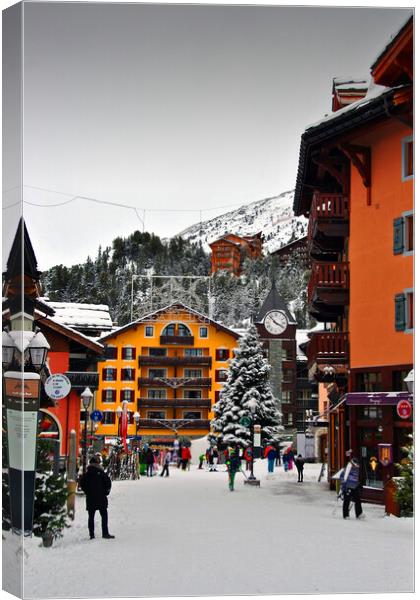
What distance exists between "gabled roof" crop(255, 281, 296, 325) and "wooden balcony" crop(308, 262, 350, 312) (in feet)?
3.01

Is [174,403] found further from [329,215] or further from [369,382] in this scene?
[369,382]

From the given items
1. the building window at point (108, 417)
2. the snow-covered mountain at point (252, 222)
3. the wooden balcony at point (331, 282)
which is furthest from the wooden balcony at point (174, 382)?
the snow-covered mountain at point (252, 222)

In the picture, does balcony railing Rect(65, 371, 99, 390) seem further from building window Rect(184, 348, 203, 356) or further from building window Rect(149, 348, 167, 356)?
building window Rect(184, 348, 203, 356)

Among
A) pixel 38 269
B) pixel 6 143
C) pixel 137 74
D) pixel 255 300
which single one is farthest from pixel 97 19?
pixel 255 300

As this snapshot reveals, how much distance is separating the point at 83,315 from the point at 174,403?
6.77m

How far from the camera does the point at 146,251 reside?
648 inches

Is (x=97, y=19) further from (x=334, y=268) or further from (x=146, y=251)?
(x=334, y=268)

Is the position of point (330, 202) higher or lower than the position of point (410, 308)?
higher

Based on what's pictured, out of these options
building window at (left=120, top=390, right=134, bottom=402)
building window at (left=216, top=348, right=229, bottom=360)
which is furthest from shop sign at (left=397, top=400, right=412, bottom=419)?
building window at (left=120, top=390, right=134, bottom=402)

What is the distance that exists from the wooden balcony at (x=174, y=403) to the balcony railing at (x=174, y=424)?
0.40 meters

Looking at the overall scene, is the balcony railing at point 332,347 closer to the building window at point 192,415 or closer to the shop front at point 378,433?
the shop front at point 378,433

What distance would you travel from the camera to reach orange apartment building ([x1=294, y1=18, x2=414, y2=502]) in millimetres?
14672

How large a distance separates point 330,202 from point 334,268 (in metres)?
1.37

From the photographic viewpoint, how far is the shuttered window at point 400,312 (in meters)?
14.4
